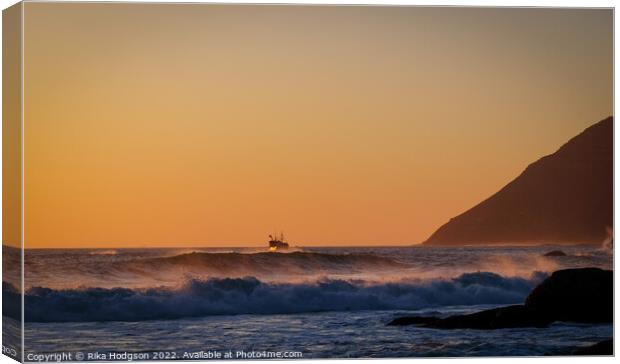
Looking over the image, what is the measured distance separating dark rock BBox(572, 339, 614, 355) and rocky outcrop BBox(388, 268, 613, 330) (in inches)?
10.8

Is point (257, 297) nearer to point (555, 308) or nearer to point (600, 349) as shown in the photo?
point (555, 308)

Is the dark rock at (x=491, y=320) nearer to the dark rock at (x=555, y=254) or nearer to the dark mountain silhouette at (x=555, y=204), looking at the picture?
the dark rock at (x=555, y=254)

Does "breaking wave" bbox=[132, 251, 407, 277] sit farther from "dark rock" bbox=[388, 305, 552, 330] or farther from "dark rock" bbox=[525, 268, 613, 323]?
"dark rock" bbox=[525, 268, 613, 323]

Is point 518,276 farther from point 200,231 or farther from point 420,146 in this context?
point 200,231

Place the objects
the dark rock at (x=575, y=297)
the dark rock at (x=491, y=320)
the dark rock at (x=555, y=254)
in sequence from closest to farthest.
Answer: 1. the dark rock at (x=491, y=320)
2. the dark rock at (x=575, y=297)
3. the dark rock at (x=555, y=254)

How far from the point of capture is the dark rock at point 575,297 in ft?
61.9

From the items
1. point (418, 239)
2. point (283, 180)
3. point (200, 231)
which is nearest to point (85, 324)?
point (200, 231)

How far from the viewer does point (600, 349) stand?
18.8m

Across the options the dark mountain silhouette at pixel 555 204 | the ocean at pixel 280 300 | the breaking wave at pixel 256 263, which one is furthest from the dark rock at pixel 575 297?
the breaking wave at pixel 256 263

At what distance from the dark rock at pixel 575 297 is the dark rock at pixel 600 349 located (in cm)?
28

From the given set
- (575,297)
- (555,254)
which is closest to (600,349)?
(575,297)

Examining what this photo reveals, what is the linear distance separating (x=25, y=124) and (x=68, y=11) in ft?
4.51

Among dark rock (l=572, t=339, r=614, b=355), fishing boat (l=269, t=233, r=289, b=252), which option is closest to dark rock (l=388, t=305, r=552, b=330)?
dark rock (l=572, t=339, r=614, b=355)

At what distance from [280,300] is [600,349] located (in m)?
3.85
